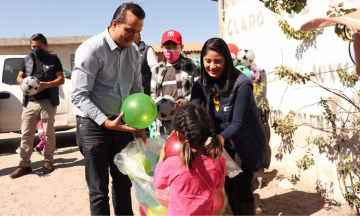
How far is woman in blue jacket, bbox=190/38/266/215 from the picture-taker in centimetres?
260

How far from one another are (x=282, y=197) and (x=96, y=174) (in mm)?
2560

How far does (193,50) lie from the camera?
69.5 ft

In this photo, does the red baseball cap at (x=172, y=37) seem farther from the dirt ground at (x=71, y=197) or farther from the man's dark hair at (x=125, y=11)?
the dirt ground at (x=71, y=197)

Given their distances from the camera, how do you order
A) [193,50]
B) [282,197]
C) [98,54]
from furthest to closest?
[193,50]
[282,197]
[98,54]

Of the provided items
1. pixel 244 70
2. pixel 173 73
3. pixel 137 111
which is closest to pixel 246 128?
pixel 137 111

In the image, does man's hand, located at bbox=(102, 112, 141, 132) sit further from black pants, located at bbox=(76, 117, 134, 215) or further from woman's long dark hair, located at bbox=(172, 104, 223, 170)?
woman's long dark hair, located at bbox=(172, 104, 223, 170)

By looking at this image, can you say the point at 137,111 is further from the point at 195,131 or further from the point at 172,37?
the point at 172,37

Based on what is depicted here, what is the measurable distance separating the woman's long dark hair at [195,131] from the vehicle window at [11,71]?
215 inches

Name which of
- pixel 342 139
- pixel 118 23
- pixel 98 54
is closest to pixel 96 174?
pixel 98 54

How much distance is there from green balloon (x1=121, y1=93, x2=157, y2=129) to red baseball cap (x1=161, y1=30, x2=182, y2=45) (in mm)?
1513

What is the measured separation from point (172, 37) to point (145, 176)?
2054 mm

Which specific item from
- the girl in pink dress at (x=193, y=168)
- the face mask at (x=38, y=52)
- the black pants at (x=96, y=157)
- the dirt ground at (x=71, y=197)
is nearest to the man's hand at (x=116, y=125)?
the black pants at (x=96, y=157)

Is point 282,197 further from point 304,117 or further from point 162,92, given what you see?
point 162,92

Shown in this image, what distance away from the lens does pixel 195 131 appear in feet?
7.32
